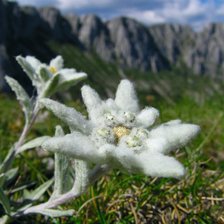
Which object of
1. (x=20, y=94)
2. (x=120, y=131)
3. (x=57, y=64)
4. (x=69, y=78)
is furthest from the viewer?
(x=57, y=64)

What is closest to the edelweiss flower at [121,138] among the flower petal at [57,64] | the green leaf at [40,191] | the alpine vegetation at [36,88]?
the green leaf at [40,191]

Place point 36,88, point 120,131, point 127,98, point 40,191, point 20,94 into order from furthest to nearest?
point 36,88 → point 20,94 → point 40,191 → point 127,98 → point 120,131

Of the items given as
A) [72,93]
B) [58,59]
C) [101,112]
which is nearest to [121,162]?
[101,112]

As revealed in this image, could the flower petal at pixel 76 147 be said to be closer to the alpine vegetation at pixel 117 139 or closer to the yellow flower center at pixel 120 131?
the alpine vegetation at pixel 117 139

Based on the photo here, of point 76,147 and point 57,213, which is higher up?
point 76,147

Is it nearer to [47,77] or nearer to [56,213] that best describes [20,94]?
[47,77]

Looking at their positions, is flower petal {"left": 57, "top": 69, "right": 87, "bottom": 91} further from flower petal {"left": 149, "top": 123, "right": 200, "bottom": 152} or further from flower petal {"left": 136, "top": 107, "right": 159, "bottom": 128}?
flower petal {"left": 149, "top": 123, "right": 200, "bottom": 152}

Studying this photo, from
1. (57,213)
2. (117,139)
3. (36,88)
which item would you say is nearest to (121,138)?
(117,139)

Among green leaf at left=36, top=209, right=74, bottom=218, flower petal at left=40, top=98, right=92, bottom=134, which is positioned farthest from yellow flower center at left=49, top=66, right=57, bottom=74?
flower petal at left=40, top=98, right=92, bottom=134
